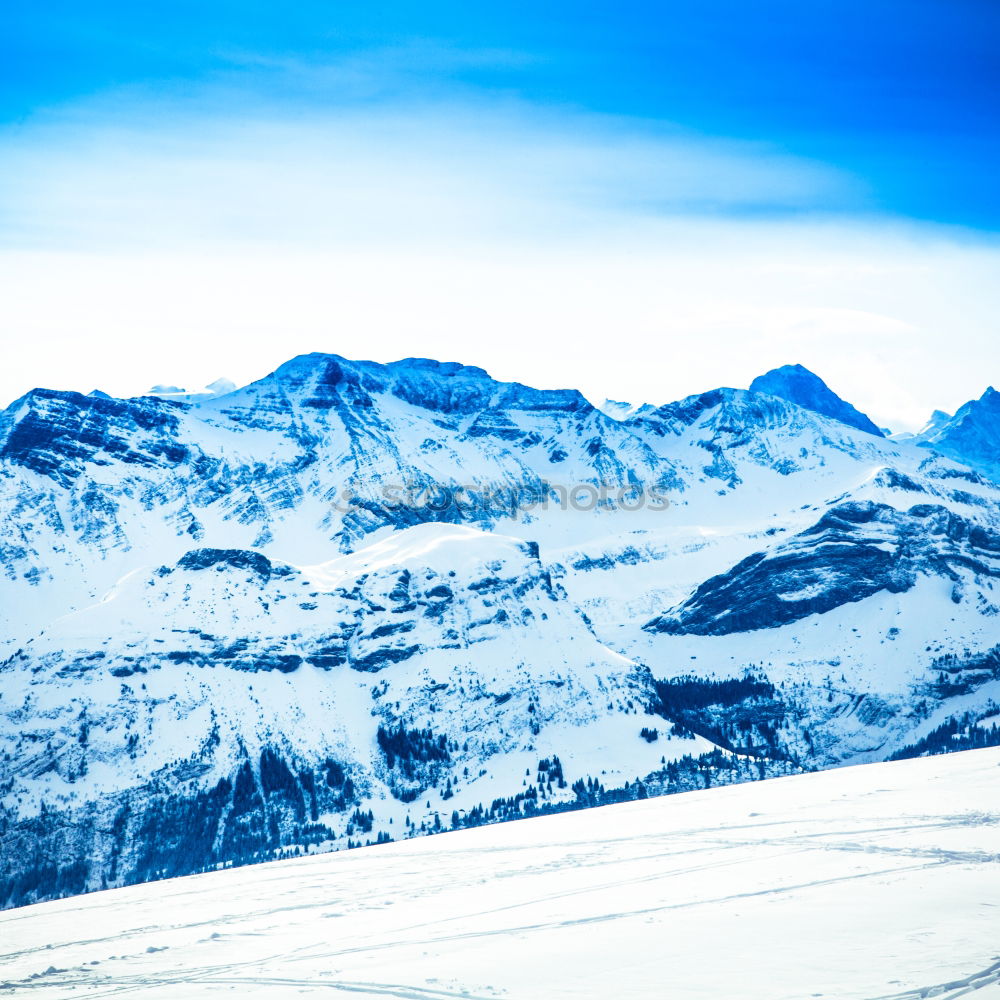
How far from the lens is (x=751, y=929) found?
58250 mm

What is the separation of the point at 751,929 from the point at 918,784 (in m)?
58.6

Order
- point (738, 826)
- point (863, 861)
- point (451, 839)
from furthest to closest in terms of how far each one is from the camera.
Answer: point (451, 839), point (738, 826), point (863, 861)

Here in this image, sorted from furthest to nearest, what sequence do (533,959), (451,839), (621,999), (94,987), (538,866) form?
(451,839)
(538,866)
(94,987)
(533,959)
(621,999)

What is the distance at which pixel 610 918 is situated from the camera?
213 feet

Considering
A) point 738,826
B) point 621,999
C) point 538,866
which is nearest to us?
point 621,999

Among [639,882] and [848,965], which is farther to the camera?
[639,882]

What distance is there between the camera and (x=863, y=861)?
73.9m

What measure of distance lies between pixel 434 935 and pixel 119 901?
52.6 meters

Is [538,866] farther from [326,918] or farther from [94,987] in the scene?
[94,987]

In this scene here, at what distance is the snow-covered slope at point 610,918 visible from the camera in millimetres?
51406

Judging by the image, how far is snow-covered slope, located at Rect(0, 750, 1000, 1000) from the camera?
169ft

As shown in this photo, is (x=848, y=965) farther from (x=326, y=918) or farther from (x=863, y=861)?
(x=326, y=918)

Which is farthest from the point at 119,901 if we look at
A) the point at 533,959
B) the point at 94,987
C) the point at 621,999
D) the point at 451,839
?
the point at 621,999

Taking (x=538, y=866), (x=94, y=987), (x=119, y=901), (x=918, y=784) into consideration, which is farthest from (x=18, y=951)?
(x=918, y=784)
